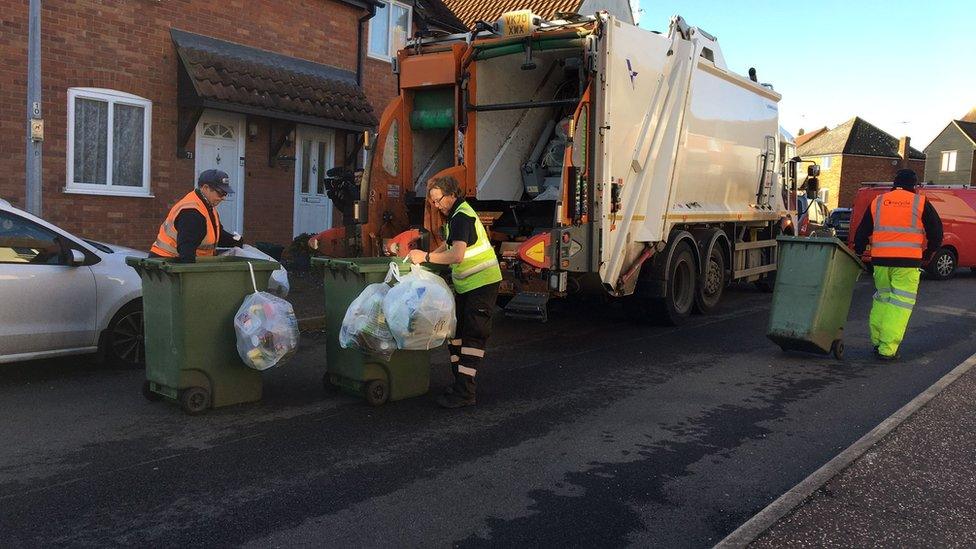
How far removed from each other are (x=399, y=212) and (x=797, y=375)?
411 centimetres

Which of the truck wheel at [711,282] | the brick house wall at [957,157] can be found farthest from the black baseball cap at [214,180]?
the brick house wall at [957,157]

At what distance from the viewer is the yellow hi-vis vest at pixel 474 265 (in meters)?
5.24

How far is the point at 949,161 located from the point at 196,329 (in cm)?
6281

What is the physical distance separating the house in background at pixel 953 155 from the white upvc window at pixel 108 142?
55.2 m

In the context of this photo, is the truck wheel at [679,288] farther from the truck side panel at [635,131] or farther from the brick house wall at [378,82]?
the brick house wall at [378,82]

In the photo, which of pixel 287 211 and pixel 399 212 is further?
pixel 287 211

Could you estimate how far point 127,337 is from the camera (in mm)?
6273

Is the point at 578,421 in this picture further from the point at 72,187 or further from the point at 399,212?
the point at 72,187

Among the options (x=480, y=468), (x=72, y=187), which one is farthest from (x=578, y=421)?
(x=72, y=187)

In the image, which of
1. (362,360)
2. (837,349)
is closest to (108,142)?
(362,360)

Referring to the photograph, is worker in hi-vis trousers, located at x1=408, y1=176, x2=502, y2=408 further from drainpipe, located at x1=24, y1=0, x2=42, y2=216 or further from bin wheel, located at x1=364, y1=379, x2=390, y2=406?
drainpipe, located at x1=24, y1=0, x2=42, y2=216

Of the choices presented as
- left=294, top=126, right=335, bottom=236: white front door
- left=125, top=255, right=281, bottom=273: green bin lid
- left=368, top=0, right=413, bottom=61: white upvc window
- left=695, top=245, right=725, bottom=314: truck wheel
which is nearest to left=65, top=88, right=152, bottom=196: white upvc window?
left=294, top=126, right=335, bottom=236: white front door

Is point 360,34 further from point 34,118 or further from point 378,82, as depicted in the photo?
point 34,118

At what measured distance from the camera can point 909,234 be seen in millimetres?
7047
